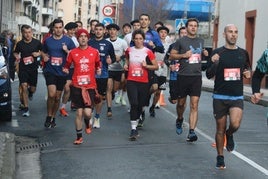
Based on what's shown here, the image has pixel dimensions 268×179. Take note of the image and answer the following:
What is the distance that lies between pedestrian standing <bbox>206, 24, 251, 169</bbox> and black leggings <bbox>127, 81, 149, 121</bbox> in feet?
8.07

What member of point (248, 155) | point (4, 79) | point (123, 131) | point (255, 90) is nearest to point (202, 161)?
point (248, 155)

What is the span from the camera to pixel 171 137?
33.9 ft

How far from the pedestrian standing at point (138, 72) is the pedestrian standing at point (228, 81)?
7.94 ft

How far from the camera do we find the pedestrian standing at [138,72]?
396 inches

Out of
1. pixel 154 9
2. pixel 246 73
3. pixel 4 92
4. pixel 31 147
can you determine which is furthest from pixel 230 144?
pixel 154 9

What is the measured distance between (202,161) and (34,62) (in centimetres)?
572

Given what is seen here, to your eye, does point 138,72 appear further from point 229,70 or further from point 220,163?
point 220,163

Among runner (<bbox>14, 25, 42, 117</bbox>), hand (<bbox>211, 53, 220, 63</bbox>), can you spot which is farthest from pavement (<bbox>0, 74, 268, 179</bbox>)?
runner (<bbox>14, 25, 42, 117</bbox>)

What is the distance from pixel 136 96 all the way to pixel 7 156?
2768 mm

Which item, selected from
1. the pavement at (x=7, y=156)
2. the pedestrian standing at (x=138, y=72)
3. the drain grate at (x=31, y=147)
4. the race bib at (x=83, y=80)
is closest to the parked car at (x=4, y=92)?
the pavement at (x=7, y=156)

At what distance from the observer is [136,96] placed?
1012cm

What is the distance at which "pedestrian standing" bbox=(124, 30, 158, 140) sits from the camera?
396 inches

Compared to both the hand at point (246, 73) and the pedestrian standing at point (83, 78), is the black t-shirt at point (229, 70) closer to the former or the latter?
the hand at point (246, 73)

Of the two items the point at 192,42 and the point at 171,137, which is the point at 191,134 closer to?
the point at 171,137
